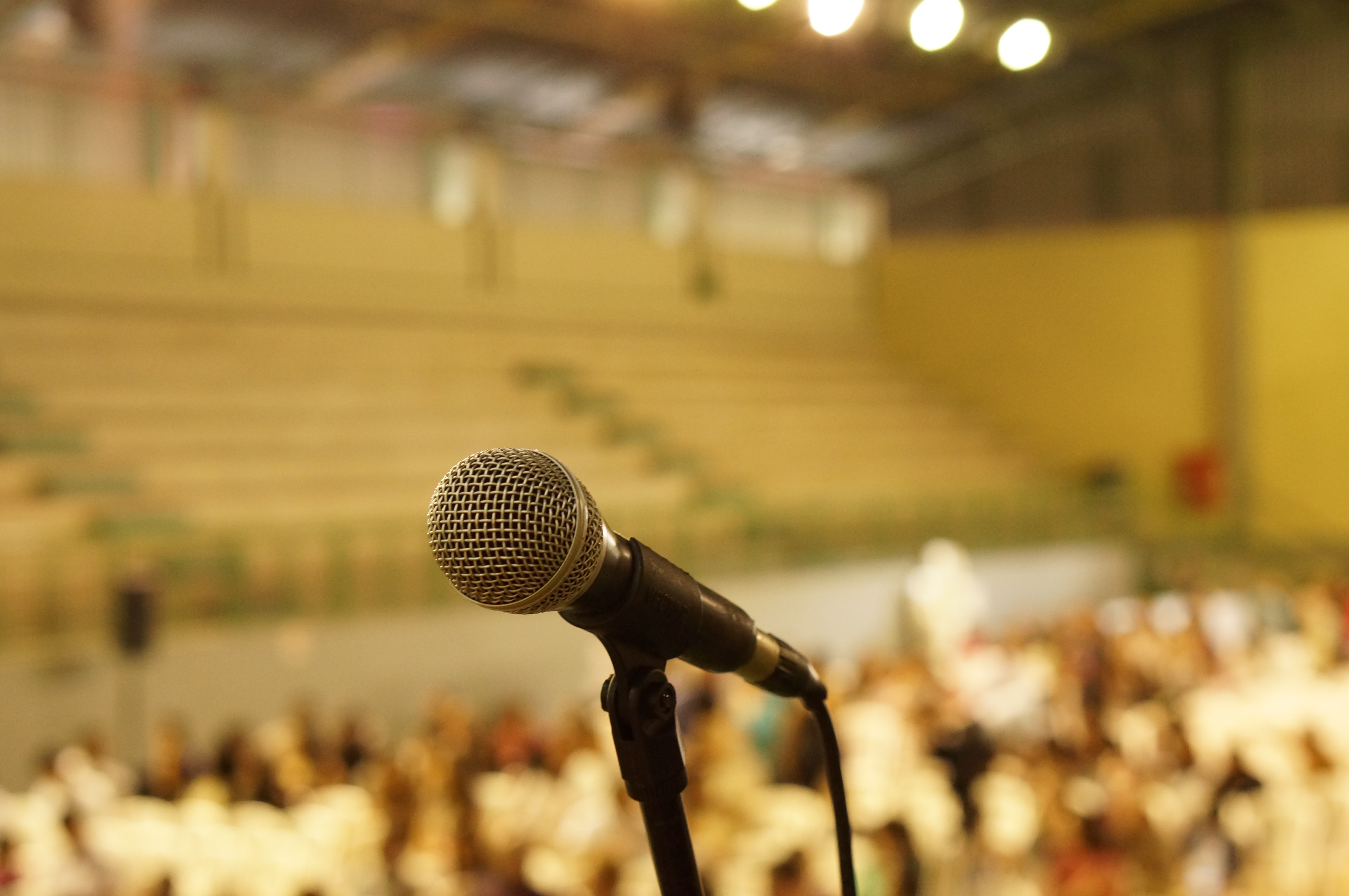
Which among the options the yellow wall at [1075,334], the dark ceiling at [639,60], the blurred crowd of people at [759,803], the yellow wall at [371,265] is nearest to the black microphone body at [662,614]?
the blurred crowd of people at [759,803]

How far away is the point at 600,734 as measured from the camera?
23.8 ft

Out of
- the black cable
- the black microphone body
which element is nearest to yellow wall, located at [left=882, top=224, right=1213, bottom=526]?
the black cable

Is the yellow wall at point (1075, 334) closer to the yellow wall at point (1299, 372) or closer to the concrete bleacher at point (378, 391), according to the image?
the yellow wall at point (1299, 372)

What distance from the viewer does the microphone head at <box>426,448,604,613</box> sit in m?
1.15

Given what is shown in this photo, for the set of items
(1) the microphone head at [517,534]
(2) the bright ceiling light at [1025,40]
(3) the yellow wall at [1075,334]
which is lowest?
(1) the microphone head at [517,534]

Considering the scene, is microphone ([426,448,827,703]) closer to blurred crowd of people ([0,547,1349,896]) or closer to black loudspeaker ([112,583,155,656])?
blurred crowd of people ([0,547,1349,896])

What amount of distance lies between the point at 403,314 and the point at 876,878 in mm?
11022

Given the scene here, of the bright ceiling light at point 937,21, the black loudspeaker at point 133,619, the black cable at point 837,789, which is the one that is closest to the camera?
the black cable at point 837,789

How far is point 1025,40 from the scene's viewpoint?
21.1 ft

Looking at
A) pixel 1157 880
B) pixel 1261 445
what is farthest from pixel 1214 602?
pixel 1157 880

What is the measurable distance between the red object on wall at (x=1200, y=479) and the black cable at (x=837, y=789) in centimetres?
1527

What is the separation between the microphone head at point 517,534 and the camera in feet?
3.77

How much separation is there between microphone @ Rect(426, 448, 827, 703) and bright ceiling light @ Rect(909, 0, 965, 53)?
4.98m

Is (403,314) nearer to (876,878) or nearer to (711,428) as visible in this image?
(711,428)
